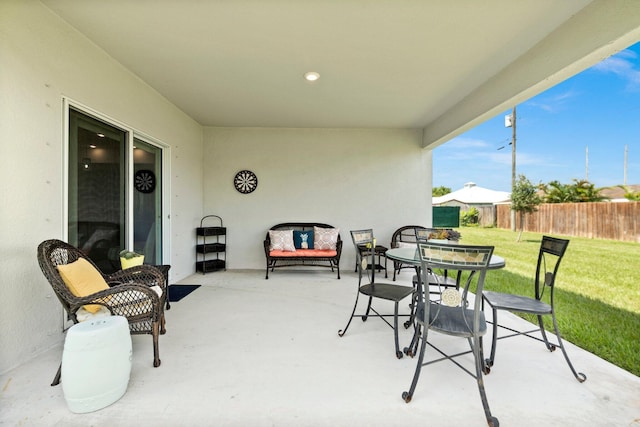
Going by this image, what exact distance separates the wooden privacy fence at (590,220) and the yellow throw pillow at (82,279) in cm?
964

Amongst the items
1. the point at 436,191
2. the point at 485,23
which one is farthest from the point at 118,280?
the point at 436,191

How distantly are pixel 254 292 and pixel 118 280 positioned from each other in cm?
173

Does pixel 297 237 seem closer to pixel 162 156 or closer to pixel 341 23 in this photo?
pixel 162 156

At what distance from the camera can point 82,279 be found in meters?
1.94

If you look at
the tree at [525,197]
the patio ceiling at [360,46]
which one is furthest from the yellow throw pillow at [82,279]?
the tree at [525,197]

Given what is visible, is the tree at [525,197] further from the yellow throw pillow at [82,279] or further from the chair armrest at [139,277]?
the yellow throw pillow at [82,279]

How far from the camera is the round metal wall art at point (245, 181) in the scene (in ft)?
17.1

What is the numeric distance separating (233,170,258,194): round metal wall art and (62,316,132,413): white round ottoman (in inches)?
151

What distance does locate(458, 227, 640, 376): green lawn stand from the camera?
226 centimetres

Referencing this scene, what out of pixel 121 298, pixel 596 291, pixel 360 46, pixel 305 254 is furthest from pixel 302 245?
pixel 596 291

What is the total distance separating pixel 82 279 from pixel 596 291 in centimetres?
582

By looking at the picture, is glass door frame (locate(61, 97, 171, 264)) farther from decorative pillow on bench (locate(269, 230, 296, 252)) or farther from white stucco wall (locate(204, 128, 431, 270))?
decorative pillow on bench (locate(269, 230, 296, 252))

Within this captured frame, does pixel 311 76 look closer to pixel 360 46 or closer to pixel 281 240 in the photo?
pixel 360 46

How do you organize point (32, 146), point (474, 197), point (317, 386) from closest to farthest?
point (317, 386)
point (32, 146)
point (474, 197)
